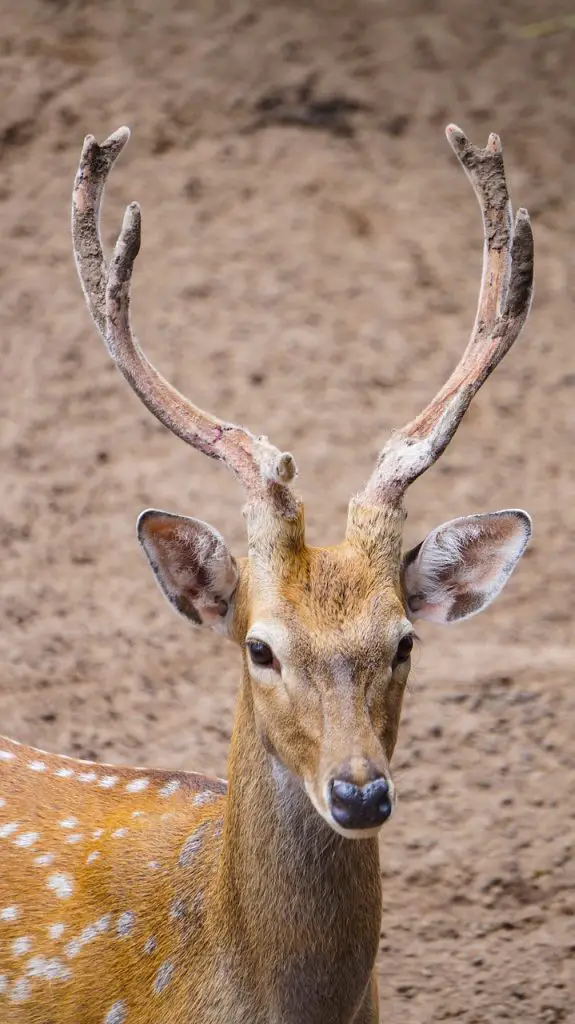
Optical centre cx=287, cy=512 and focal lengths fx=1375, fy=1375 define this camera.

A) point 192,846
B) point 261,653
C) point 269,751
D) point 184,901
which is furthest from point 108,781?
point 261,653

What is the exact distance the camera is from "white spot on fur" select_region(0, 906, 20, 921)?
3412mm

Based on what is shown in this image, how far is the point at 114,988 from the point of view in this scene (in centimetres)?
325

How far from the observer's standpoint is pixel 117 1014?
3.23 metres

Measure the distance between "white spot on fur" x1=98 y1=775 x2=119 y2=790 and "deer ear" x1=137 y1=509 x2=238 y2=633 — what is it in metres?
0.84

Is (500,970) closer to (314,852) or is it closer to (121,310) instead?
(314,852)

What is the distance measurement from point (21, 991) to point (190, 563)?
1140 mm

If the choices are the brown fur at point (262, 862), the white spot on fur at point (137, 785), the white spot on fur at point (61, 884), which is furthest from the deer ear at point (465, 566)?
the white spot on fur at point (61, 884)

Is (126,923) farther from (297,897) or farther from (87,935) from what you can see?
(297,897)

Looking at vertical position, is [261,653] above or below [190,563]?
below

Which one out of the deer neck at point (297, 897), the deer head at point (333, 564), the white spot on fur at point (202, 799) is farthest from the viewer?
the white spot on fur at point (202, 799)

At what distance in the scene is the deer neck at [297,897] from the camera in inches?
118

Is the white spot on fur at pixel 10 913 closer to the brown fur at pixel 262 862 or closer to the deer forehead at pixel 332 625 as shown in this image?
the brown fur at pixel 262 862

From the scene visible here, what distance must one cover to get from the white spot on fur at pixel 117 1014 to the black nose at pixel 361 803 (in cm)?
96

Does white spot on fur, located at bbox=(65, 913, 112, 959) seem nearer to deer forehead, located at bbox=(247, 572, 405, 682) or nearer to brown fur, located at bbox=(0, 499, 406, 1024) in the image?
brown fur, located at bbox=(0, 499, 406, 1024)
